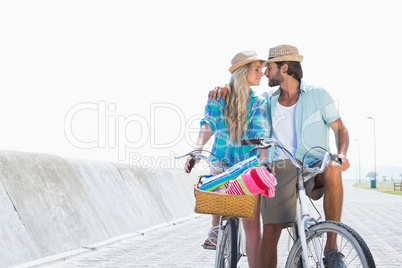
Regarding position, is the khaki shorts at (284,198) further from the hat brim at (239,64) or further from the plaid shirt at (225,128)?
the hat brim at (239,64)

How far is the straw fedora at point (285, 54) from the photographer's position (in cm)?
425

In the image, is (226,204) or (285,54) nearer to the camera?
Answer: (226,204)

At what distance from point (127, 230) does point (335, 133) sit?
18.9 ft

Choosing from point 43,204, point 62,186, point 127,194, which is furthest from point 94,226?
point 127,194

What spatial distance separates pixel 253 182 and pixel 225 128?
2.91 feet

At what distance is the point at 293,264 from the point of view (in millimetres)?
3598

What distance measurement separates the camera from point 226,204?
3580mm

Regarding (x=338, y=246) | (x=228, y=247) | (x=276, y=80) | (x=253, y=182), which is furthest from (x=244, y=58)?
(x=338, y=246)

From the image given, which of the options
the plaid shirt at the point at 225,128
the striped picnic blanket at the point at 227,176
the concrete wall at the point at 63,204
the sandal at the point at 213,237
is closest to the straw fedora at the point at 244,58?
the plaid shirt at the point at 225,128

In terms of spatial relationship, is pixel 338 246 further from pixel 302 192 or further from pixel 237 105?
pixel 237 105

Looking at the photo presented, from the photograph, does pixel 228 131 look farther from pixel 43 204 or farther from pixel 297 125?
pixel 43 204

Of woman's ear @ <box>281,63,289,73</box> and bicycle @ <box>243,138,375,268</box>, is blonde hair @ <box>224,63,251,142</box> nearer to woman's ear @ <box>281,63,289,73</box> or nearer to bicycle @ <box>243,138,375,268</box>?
woman's ear @ <box>281,63,289,73</box>

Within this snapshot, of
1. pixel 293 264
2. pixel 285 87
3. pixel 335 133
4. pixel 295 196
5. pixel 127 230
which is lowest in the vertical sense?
pixel 127 230

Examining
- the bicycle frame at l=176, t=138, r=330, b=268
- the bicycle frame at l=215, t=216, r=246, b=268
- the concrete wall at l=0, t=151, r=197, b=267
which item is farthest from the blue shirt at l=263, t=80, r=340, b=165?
the concrete wall at l=0, t=151, r=197, b=267
